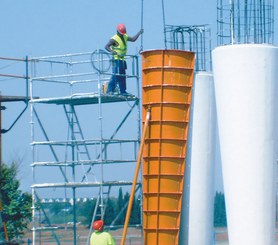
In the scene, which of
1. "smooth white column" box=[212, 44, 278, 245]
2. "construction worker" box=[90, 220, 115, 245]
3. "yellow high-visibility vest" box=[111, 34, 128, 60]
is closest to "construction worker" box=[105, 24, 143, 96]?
"yellow high-visibility vest" box=[111, 34, 128, 60]

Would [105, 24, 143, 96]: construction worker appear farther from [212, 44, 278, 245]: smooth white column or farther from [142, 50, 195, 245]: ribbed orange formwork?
[212, 44, 278, 245]: smooth white column

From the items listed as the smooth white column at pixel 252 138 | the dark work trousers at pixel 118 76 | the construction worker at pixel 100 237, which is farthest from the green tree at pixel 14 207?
the smooth white column at pixel 252 138

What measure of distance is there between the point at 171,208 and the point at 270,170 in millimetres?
4888

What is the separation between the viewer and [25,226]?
1826 inches

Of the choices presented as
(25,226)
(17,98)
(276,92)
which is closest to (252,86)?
(276,92)

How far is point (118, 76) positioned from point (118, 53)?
638 millimetres

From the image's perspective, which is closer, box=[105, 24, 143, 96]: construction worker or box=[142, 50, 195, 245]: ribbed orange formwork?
box=[142, 50, 195, 245]: ribbed orange formwork

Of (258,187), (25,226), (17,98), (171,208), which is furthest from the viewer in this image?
(25,226)

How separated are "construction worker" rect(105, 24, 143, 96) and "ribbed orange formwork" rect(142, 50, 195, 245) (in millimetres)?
1045

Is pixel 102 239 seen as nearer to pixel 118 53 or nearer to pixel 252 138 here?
pixel 252 138

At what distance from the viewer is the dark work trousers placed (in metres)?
25.9

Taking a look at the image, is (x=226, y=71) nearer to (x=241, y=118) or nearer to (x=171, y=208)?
(x=241, y=118)

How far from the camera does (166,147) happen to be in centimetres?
2534

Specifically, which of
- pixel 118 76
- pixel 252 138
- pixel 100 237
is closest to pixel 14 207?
pixel 118 76
